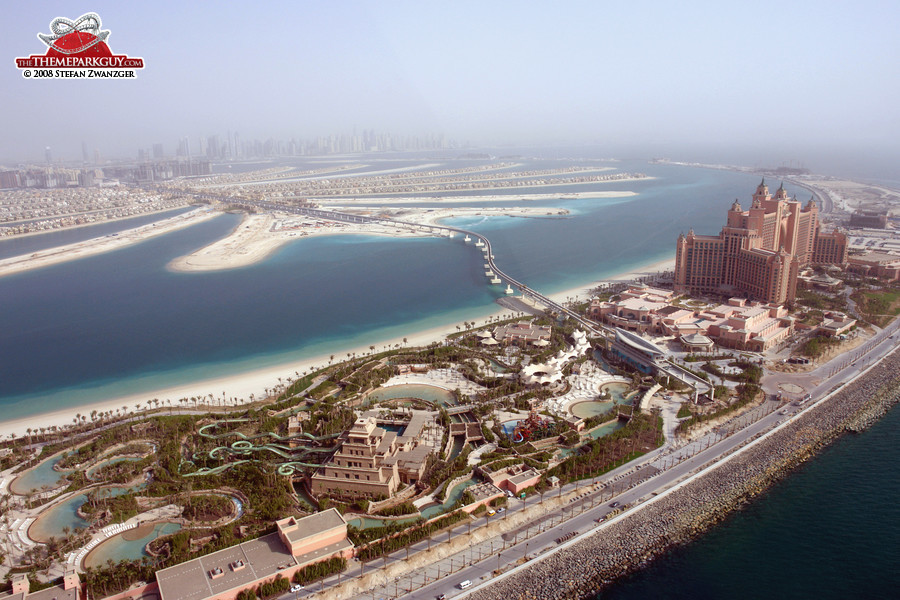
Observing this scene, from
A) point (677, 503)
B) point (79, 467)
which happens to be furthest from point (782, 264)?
point (79, 467)

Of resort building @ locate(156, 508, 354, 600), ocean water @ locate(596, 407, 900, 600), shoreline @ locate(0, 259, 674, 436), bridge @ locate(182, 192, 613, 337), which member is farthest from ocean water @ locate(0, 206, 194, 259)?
ocean water @ locate(596, 407, 900, 600)

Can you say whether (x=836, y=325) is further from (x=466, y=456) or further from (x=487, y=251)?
(x=487, y=251)

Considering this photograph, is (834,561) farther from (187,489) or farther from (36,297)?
(36,297)

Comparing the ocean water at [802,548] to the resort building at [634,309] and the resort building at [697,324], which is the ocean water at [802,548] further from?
the resort building at [634,309]

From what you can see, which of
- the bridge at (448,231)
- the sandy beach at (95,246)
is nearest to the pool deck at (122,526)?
the bridge at (448,231)

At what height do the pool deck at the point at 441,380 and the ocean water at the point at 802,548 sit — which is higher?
the pool deck at the point at 441,380

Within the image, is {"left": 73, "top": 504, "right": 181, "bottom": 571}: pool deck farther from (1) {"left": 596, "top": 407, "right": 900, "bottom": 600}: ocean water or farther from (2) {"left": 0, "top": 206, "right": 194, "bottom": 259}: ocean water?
(2) {"left": 0, "top": 206, "right": 194, "bottom": 259}: ocean water
